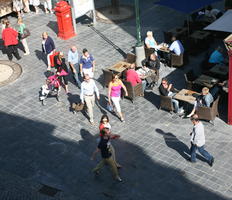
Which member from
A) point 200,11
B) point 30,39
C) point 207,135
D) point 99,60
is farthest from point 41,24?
point 207,135

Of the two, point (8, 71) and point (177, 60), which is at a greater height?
point (177, 60)

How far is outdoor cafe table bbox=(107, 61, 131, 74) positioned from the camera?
18456mm

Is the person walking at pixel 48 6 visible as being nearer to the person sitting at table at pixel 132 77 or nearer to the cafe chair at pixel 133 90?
the person sitting at table at pixel 132 77

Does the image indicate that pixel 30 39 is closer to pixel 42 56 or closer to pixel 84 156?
pixel 42 56

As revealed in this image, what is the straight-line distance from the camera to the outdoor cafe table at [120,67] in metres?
18.5

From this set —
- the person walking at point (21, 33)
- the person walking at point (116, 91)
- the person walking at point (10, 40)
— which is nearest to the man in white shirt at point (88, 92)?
the person walking at point (116, 91)

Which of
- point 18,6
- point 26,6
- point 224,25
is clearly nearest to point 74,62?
point 224,25

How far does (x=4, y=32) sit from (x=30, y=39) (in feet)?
8.84

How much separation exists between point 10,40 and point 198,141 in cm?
1092

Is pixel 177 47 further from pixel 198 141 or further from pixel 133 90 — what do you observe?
pixel 198 141

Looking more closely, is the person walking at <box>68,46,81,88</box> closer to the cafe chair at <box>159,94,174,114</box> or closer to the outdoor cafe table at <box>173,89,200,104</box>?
the cafe chair at <box>159,94,174,114</box>

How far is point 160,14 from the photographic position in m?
24.9

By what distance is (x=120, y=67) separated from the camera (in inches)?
736

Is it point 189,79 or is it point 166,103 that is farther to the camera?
point 189,79
